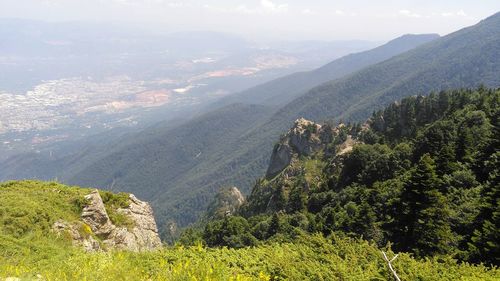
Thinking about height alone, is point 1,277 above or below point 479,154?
above

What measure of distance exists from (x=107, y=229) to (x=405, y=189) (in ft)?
68.6

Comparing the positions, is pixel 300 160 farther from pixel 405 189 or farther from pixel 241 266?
pixel 241 266

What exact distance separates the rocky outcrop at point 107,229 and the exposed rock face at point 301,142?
7347 cm

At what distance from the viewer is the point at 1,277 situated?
413 inches

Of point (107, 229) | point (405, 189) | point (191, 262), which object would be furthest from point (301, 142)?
point (191, 262)

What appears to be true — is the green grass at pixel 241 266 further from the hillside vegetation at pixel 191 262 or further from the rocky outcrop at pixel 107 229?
the rocky outcrop at pixel 107 229

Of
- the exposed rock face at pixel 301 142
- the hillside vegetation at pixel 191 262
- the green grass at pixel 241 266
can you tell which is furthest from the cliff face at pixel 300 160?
the green grass at pixel 241 266

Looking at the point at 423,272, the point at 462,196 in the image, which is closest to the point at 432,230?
the point at 462,196

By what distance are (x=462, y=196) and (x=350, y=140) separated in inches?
2189

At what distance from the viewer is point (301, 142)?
103000 mm

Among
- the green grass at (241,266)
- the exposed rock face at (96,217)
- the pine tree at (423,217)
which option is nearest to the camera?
the green grass at (241,266)

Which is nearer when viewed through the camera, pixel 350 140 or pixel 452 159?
pixel 452 159

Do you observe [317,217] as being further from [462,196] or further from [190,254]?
[190,254]

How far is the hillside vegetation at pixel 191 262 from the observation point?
11641 mm
